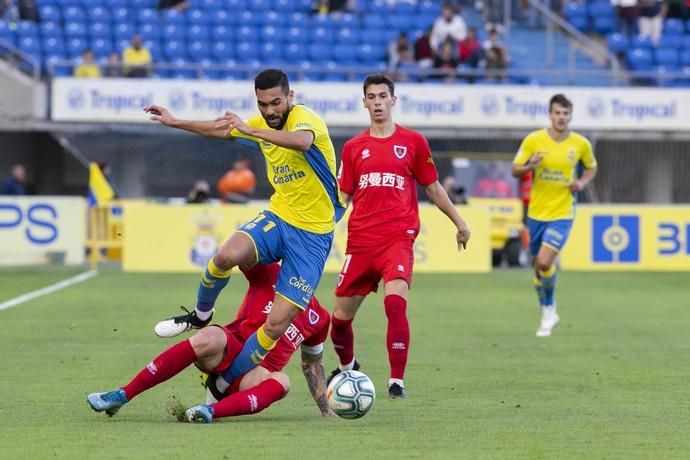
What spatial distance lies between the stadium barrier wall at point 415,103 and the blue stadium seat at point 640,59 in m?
2.03

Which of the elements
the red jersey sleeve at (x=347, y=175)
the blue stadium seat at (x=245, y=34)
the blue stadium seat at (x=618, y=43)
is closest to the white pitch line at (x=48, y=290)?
A: the red jersey sleeve at (x=347, y=175)

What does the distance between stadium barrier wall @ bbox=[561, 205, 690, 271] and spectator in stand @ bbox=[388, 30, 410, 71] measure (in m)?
5.98

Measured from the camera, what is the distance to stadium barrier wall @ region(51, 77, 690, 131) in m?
29.0

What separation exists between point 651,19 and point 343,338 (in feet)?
79.0

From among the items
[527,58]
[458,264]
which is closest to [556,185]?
[458,264]

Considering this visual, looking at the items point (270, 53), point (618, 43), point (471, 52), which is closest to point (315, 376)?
point (471, 52)

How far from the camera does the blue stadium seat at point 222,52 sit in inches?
1230

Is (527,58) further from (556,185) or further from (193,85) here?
(556,185)

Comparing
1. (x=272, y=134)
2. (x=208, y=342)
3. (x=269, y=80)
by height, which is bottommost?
(x=208, y=342)

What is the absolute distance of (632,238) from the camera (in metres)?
26.4

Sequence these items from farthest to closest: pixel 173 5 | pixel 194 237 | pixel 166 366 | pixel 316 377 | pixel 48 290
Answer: pixel 173 5
pixel 194 237
pixel 48 290
pixel 316 377
pixel 166 366

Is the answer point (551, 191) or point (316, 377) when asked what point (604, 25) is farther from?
point (316, 377)

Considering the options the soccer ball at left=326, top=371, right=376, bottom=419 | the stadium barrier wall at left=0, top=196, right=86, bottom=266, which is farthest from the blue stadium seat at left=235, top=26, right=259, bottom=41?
the soccer ball at left=326, top=371, right=376, bottom=419

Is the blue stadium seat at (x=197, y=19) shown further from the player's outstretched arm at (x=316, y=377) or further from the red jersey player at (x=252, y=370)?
the player's outstretched arm at (x=316, y=377)
